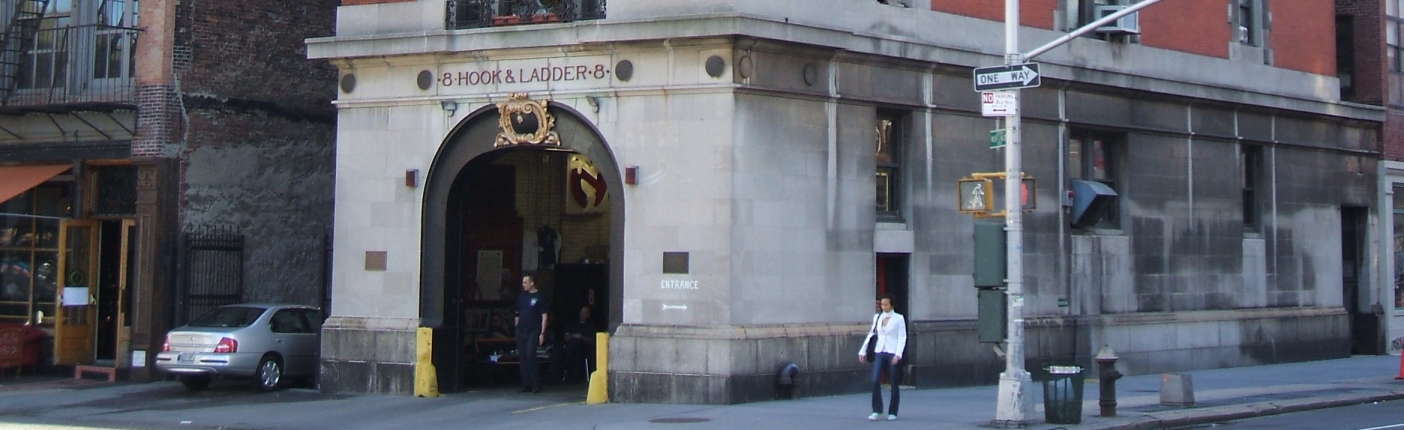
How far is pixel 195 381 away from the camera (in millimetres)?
25688

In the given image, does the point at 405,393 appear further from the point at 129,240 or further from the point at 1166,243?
the point at 1166,243

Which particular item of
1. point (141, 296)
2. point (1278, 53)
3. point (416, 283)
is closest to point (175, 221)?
point (141, 296)

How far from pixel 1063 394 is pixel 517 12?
10.0 meters

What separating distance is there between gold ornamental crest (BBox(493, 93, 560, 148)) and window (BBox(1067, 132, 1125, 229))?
959cm

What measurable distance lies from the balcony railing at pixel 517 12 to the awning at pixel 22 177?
9.04 meters

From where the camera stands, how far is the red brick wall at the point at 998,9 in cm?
2527

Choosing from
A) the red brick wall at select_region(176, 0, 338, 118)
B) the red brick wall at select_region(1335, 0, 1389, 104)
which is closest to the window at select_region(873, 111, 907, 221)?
the red brick wall at select_region(176, 0, 338, 118)

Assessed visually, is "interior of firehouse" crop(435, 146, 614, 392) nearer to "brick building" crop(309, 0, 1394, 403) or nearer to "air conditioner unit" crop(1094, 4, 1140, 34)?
"brick building" crop(309, 0, 1394, 403)

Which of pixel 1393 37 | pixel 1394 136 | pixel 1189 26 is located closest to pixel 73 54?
pixel 1189 26

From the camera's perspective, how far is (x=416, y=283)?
2419 cm

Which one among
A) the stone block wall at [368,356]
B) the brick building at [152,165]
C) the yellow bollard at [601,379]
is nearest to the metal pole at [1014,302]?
the yellow bollard at [601,379]

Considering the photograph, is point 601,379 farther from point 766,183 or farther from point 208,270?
point 208,270

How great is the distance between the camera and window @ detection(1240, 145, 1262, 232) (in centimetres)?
3155

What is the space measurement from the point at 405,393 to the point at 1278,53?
62.3 ft
